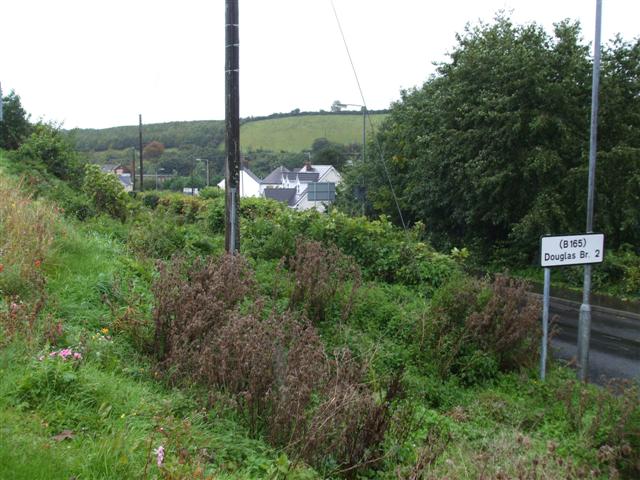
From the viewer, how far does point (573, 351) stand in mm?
12930

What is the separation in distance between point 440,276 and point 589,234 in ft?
8.88

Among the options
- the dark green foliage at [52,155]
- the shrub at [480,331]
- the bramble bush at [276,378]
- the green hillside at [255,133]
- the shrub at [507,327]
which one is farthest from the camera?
the green hillside at [255,133]

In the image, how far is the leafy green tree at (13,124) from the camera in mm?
21125

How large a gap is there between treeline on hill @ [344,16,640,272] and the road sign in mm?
11911

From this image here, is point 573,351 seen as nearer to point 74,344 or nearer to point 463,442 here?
point 463,442

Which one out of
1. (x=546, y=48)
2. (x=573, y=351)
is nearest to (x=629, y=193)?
(x=546, y=48)

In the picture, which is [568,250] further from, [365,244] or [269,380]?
[269,380]

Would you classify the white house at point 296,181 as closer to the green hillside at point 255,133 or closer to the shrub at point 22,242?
the green hillside at point 255,133

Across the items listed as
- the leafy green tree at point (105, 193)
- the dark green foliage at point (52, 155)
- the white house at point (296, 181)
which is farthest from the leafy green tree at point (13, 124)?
the white house at point (296, 181)

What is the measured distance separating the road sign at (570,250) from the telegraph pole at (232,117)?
4.56 metres

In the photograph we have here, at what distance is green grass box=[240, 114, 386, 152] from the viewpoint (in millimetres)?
113625

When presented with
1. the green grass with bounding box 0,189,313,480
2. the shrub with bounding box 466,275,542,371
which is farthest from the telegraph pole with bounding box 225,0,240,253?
the shrub with bounding box 466,275,542,371

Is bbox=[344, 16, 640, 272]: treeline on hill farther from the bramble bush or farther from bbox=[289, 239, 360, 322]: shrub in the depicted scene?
the bramble bush

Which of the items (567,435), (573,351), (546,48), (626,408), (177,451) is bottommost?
(573,351)
